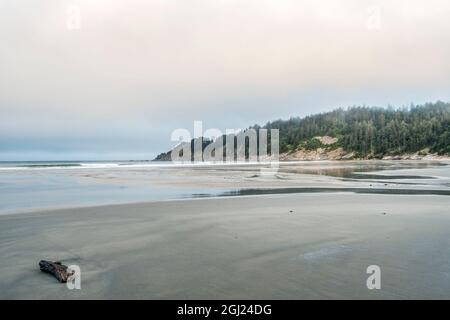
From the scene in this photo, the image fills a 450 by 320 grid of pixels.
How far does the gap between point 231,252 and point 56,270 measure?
3341 millimetres

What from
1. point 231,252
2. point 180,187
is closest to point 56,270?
point 231,252

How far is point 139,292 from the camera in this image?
5027 mm

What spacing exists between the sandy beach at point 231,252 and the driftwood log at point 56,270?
0.36 feet

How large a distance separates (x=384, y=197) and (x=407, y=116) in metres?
178

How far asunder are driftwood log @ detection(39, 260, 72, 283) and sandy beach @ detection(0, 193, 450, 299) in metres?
0.11

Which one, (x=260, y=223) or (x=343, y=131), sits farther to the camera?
(x=343, y=131)

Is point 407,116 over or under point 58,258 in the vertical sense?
over

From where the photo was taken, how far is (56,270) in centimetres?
560

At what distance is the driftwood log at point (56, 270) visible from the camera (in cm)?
544

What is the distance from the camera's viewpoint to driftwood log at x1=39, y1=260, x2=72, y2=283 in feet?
17.8

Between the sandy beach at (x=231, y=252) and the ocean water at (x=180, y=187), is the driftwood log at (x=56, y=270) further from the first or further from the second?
the ocean water at (x=180, y=187)
